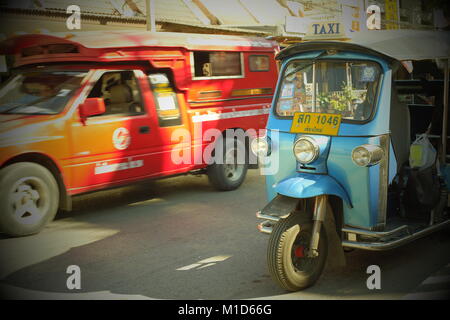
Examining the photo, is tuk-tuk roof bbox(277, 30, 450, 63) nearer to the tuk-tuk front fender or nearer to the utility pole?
the tuk-tuk front fender

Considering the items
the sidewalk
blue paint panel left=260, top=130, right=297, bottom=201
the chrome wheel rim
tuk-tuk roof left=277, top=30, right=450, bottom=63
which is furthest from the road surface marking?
the chrome wheel rim

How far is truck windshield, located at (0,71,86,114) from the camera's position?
270 inches

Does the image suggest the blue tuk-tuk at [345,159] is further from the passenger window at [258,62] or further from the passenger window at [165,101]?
the passenger window at [258,62]

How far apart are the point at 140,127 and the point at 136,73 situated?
2.57ft

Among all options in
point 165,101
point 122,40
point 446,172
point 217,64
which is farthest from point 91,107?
point 446,172

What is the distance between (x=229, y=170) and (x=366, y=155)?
4.35 m

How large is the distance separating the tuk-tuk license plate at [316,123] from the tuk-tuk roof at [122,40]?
326 cm

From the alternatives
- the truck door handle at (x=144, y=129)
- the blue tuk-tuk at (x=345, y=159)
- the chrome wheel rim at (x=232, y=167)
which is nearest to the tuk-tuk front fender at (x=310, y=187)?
the blue tuk-tuk at (x=345, y=159)

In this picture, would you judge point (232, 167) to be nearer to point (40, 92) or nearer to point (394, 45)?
point (40, 92)

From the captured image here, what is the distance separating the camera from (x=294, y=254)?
4527 millimetres

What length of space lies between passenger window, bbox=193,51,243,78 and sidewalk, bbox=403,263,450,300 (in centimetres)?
493

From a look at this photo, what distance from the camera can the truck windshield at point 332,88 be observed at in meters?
4.88
